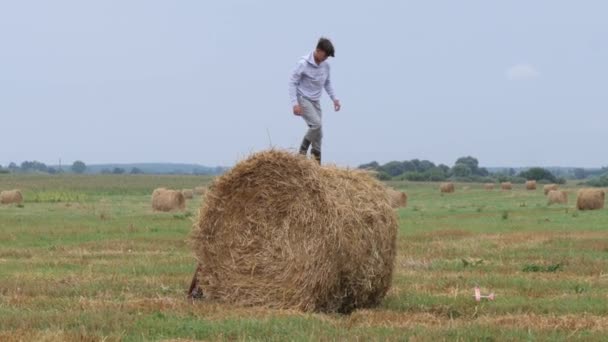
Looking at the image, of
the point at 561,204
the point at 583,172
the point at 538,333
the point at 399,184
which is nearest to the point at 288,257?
the point at 538,333

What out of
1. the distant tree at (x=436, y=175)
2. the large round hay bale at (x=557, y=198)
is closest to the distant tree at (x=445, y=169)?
the distant tree at (x=436, y=175)

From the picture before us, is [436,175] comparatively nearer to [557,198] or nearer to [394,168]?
[394,168]

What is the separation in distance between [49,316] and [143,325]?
97 cm

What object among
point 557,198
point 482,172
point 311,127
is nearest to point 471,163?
point 482,172

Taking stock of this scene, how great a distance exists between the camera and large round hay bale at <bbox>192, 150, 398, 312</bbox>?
10445 millimetres

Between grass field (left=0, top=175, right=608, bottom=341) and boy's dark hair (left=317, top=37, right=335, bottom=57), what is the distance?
115 inches

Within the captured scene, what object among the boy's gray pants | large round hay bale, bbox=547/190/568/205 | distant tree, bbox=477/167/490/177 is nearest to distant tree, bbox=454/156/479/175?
distant tree, bbox=477/167/490/177

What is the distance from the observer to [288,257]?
35.1 feet

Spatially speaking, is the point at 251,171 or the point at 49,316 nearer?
the point at 49,316

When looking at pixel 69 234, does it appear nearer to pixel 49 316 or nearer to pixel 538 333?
pixel 49 316

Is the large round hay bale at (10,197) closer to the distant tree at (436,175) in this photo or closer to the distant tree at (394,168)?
the distant tree at (436,175)

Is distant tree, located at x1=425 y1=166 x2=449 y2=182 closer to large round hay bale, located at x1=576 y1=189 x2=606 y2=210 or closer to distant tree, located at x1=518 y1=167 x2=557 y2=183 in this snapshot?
distant tree, located at x1=518 y1=167 x2=557 y2=183

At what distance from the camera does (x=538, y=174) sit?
91875mm

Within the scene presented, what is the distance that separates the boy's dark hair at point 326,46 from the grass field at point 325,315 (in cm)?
293
